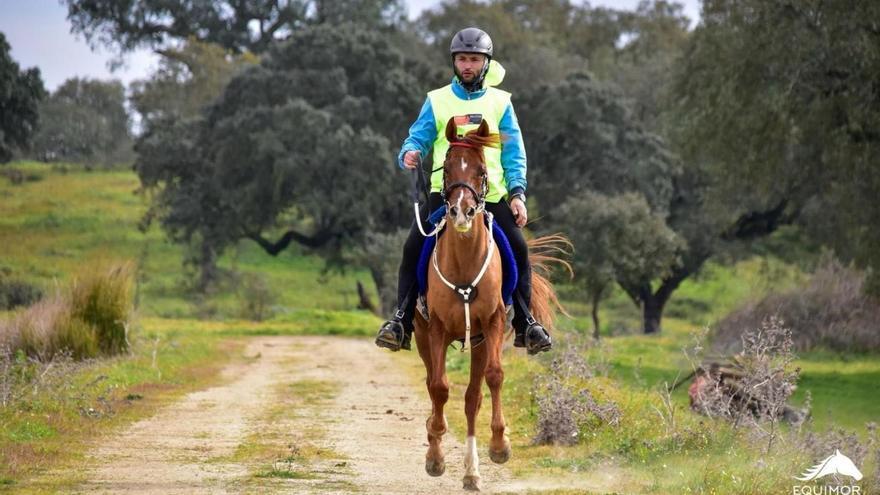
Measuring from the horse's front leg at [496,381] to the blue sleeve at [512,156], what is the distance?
1111 millimetres

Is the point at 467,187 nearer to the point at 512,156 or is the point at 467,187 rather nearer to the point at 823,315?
the point at 512,156

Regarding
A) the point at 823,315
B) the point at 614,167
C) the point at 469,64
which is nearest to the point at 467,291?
the point at 469,64

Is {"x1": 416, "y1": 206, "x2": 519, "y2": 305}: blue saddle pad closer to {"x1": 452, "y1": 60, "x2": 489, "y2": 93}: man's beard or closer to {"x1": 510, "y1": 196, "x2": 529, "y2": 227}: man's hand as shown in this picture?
{"x1": 510, "y1": 196, "x2": 529, "y2": 227}: man's hand

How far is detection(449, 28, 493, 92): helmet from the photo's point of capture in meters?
10.3

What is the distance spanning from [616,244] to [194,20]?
148ft

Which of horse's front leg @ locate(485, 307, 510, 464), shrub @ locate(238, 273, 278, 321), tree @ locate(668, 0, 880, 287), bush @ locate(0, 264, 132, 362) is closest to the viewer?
horse's front leg @ locate(485, 307, 510, 464)

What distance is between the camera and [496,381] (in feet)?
32.2

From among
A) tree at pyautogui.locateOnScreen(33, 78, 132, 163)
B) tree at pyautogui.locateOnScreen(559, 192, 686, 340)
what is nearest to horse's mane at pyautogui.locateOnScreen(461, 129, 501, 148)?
tree at pyautogui.locateOnScreen(559, 192, 686, 340)

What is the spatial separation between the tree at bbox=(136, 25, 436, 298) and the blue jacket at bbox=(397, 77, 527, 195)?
119 feet

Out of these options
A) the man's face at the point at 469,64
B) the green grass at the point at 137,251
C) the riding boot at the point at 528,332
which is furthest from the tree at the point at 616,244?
the man's face at the point at 469,64

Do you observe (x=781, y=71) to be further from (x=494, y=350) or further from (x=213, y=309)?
(x=213, y=309)

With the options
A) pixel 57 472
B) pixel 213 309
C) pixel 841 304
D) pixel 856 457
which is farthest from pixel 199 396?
pixel 213 309

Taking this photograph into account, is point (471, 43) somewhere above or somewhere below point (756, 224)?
above

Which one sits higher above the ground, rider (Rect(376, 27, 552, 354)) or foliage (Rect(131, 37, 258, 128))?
foliage (Rect(131, 37, 258, 128))
